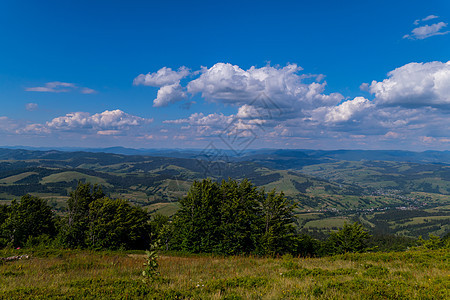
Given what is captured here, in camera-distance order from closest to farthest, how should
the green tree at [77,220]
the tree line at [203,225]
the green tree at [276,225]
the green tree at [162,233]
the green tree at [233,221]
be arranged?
1. the green tree at [162,233]
2. the green tree at [276,225]
3. the green tree at [233,221]
4. the tree line at [203,225]
5. the green tree at [77,220]

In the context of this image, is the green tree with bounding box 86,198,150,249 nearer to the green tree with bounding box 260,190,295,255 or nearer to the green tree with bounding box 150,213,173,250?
the green tree with bounding box 150,213,173,250

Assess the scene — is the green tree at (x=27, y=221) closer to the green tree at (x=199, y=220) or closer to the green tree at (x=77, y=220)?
the green tree at (x=77, y=220)

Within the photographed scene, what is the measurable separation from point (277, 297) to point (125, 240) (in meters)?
39.5

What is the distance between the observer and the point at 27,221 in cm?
4188

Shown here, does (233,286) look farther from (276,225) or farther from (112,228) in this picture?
(112,228)

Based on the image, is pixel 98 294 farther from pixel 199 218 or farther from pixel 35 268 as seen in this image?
pixel 199 218

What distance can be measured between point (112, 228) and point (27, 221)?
20848 mm

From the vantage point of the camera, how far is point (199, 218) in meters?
34.4

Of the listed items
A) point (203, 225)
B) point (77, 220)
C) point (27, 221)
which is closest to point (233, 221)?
point (203, 225)

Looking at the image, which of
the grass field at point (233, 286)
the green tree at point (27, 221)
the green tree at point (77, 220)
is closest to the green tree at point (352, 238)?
the grass field at point (233, 286)

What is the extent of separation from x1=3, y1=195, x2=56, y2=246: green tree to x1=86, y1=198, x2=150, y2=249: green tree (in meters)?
12.1

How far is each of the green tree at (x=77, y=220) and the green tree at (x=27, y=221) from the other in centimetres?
662

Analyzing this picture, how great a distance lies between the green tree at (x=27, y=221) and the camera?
3769 cm

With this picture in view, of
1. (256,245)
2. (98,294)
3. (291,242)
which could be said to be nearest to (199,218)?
(256,245)
